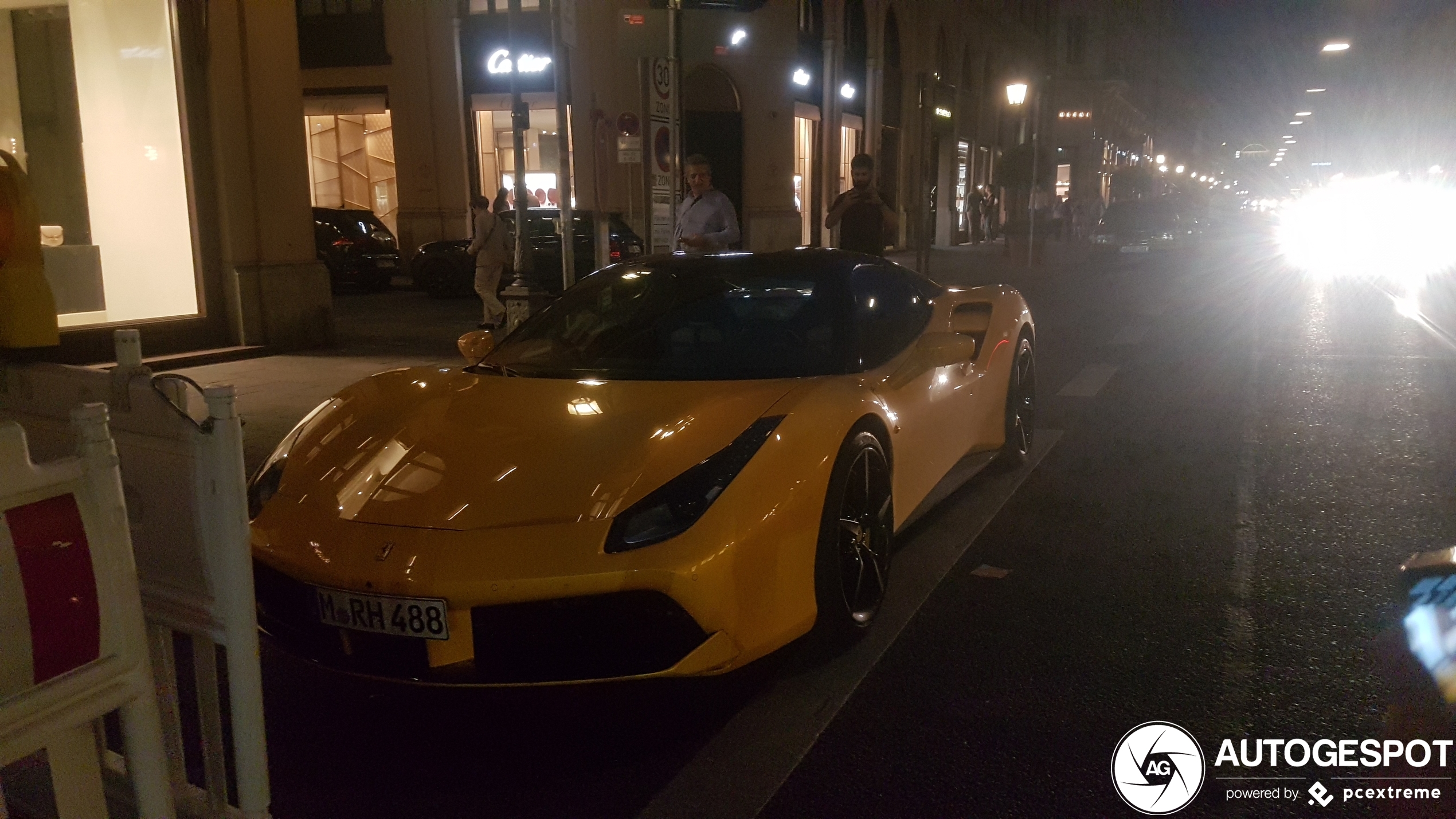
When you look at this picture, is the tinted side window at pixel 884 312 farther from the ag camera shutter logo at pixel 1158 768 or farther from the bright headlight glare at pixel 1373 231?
the bright headlight glare at pixel 1373 231

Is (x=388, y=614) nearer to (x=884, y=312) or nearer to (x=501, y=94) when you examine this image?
(x=884, y=312)

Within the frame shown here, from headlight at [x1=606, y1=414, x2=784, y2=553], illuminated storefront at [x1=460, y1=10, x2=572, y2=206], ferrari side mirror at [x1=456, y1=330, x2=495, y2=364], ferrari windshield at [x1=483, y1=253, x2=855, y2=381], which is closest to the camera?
headlight at [x1=606, y1=414, x2=784, y2=553]

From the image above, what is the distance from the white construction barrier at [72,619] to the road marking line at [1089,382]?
7456 mm

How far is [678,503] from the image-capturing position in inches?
114

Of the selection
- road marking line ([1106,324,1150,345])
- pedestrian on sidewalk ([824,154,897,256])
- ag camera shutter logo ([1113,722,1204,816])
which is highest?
pedestrian on sidewalk ([824,154,897,256])

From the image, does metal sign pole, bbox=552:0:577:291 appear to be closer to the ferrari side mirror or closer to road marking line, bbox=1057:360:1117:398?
road marking line, bbox=1057:360:1117:398

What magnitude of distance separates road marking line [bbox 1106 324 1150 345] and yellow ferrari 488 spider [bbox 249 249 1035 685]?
26.7 ft

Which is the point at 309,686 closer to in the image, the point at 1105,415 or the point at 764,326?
the point at 764,326

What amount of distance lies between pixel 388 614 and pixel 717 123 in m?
23.3

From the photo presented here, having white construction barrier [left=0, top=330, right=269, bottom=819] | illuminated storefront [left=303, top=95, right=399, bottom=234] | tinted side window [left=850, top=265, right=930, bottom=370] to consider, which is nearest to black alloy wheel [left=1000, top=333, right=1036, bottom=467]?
tinted side window [left=850, top=265, right=930, bottom=370]

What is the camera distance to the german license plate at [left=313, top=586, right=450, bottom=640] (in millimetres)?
2723

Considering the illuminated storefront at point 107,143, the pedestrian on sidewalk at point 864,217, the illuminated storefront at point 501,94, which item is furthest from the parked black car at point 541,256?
the pedestrian on sidewalk at point 864,217

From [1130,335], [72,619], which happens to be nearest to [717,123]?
[1130,335]

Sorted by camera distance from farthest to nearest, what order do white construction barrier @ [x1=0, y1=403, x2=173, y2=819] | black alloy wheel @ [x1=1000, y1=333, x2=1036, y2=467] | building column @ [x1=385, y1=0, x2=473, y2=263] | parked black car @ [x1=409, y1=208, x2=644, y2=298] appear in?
1. building column @ [x1=385, y1=0, x2=473, y2=263]
2. parked black car @ [x1=409, y1=208, x2=644, y2=298]
3. black alloy wheel @ [x1=1000, y1=333, x2=1036, y2=467]
4. white construction barrier @ [x1=0, y1=403, x2=173, y2=819]
